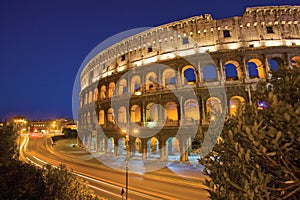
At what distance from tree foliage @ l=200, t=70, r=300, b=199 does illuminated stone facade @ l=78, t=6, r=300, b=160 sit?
18.9 m

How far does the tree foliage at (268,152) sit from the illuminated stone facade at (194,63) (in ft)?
62.2

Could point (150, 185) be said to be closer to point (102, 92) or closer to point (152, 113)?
point (152, 113)

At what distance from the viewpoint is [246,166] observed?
9.95 feet

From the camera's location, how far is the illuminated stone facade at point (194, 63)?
75.3 feet

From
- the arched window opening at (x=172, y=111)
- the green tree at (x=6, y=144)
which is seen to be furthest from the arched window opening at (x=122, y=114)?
the green tree at (x=6, y=144)

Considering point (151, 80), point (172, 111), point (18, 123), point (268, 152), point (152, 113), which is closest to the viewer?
point (268, 152)


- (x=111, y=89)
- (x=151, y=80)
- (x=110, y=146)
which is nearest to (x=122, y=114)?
(x=111, y=89)

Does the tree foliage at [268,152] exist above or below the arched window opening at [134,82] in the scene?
below

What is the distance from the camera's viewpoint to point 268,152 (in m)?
2.85

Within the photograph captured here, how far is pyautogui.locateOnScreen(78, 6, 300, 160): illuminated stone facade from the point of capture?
2295 cm

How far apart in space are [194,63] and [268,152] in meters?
22.6

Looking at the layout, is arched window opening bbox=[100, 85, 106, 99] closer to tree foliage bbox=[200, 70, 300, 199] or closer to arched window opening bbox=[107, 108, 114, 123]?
arched window opening bbox=[107, 108, 114, 123]

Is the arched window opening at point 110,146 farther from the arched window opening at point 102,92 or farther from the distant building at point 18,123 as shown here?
the distant building at point 18,123

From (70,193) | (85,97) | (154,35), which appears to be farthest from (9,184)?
(85,97)
